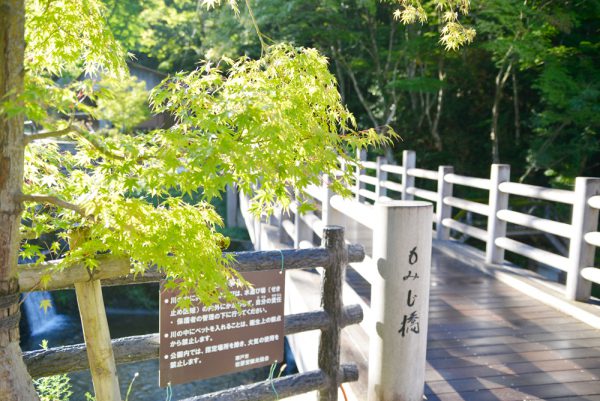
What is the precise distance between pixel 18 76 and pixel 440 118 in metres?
16.3

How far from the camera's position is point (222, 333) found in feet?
9.98

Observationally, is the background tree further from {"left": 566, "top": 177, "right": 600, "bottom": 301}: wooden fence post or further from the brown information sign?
{"left": 566, "top": 177, "right": 600, "bottom": 301}: wooden fence post

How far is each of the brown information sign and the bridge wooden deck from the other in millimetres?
873

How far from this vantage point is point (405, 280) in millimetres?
3236

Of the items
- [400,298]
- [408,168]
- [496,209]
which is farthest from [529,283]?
[408,168]

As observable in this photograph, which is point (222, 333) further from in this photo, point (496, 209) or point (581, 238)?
point (496, 209)

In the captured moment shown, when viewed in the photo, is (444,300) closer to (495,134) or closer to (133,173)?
(133,173)

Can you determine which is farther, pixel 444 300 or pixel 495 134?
pixel 495 134

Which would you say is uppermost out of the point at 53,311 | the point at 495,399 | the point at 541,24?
the point at 541,24

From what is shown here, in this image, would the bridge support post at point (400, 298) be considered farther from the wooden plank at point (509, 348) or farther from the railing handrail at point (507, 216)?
the wooden plank at point (509, 348)

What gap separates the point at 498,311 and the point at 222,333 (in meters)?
3.05

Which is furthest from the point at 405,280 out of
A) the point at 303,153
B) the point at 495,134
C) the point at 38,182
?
the point at 495,134

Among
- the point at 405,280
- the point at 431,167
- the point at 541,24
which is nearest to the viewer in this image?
the point at 405,280

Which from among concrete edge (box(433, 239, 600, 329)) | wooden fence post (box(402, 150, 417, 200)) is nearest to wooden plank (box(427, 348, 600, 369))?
concrete edge (box(433, 239, 600, 329))
